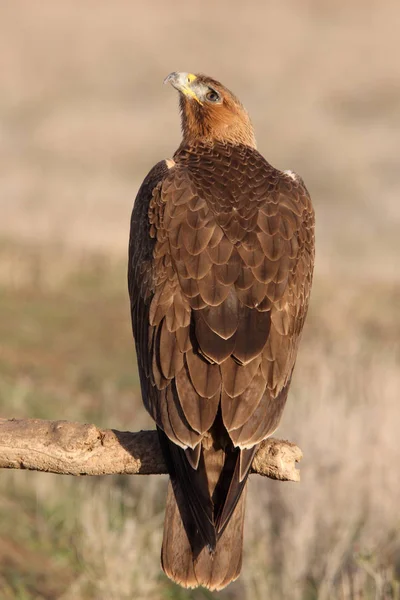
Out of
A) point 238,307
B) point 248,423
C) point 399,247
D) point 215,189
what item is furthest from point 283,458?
point 399,247

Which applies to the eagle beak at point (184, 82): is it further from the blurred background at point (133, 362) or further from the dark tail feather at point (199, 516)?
the dark tail feather at point (199, 516)

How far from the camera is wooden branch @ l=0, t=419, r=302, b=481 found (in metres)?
4.06

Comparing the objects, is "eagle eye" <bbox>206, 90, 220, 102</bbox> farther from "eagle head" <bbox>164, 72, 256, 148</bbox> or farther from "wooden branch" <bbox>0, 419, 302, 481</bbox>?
"wooden branch" <bbox>0, 419, 302, 481</bbox>

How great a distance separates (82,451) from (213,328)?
2.41ft

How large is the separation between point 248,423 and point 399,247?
16.5 metres

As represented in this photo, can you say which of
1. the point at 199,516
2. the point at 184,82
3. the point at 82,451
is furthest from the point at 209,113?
the point at 199,516

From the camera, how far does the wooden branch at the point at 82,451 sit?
4062mm

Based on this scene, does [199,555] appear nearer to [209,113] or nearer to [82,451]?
[82,451]

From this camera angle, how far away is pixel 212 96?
20.7 ft

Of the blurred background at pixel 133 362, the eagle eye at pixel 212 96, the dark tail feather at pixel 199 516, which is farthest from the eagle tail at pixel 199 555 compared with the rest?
→ the eagle eye at pixel 212 96

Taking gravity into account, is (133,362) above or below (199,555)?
above

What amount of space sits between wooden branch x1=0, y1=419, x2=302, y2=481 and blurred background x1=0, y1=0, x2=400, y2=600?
3.38 feet

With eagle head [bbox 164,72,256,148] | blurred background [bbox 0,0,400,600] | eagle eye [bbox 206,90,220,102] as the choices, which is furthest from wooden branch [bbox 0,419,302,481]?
eagle eye [bbox 206,90,220,102]

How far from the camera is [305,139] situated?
30016mm
